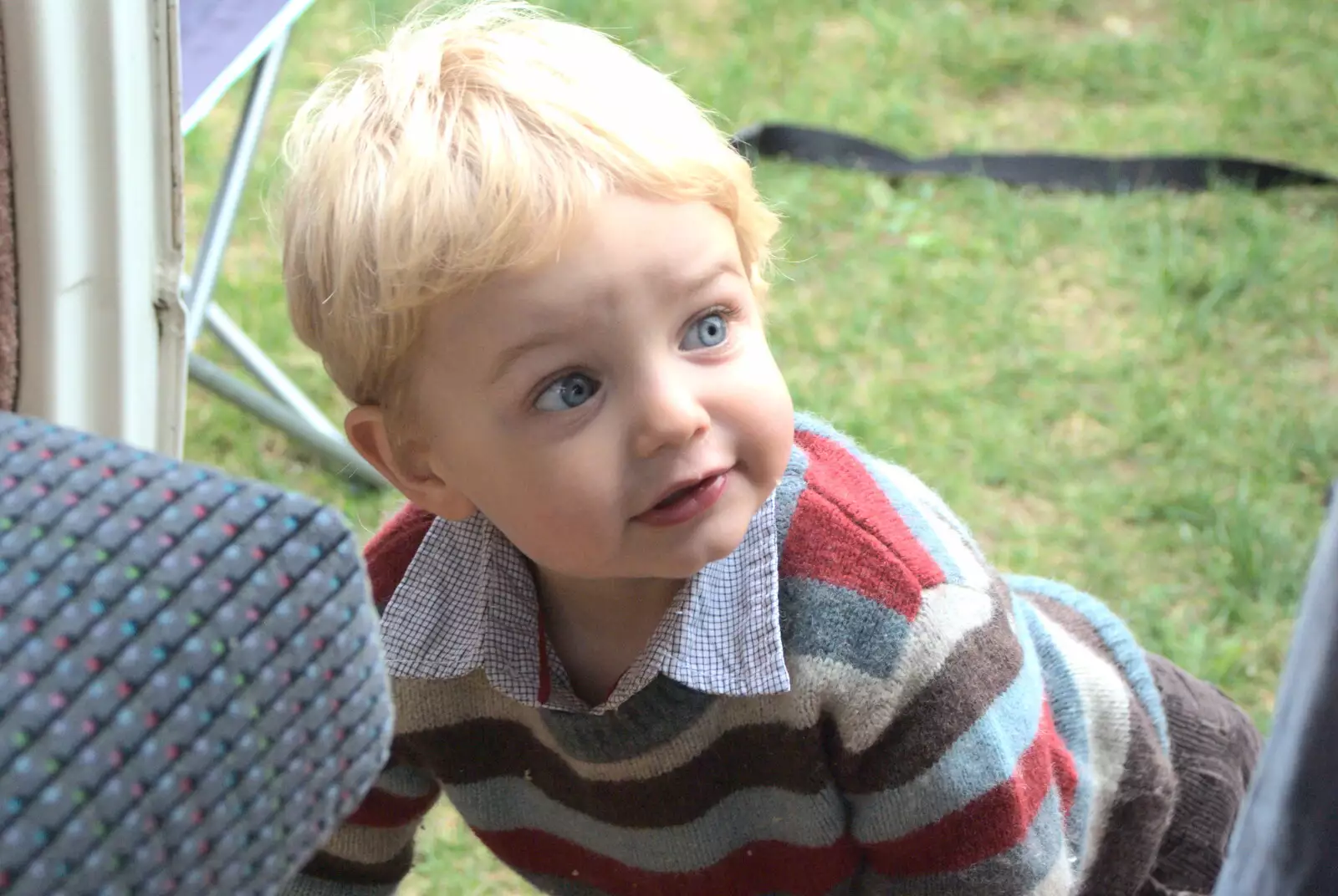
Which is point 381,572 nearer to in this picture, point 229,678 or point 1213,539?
point 229,678

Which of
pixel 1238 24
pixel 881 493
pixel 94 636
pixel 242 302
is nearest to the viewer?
pixel 94 636

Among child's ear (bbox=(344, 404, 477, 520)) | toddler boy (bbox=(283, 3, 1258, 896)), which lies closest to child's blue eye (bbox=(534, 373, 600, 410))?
toddler boy (bbox=(283, 3, 1258, 896))

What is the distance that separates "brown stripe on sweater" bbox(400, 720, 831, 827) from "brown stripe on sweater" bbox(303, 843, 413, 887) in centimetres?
13

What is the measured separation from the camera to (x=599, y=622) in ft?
3.83

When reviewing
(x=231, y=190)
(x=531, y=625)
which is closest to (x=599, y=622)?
(x=531, y=625)

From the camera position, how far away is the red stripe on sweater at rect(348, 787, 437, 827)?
51.1 inches

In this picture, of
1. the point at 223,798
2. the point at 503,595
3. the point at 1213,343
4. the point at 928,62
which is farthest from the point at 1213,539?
the point at 223,798

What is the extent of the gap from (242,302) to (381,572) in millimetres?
1622

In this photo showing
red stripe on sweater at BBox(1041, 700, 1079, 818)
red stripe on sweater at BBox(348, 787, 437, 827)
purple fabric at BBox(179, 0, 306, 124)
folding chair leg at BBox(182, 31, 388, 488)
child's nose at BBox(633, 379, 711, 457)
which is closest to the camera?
child's nose at BBox(633, 379, 711, 457)

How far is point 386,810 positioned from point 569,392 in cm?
54

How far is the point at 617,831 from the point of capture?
1.25 meters

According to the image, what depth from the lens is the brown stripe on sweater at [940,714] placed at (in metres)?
1.06

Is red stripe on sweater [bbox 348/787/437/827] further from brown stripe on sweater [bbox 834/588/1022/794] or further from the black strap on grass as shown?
the black strap on grass

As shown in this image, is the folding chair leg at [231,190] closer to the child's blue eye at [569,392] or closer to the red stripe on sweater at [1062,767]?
the child's blue eye at [569,392]
